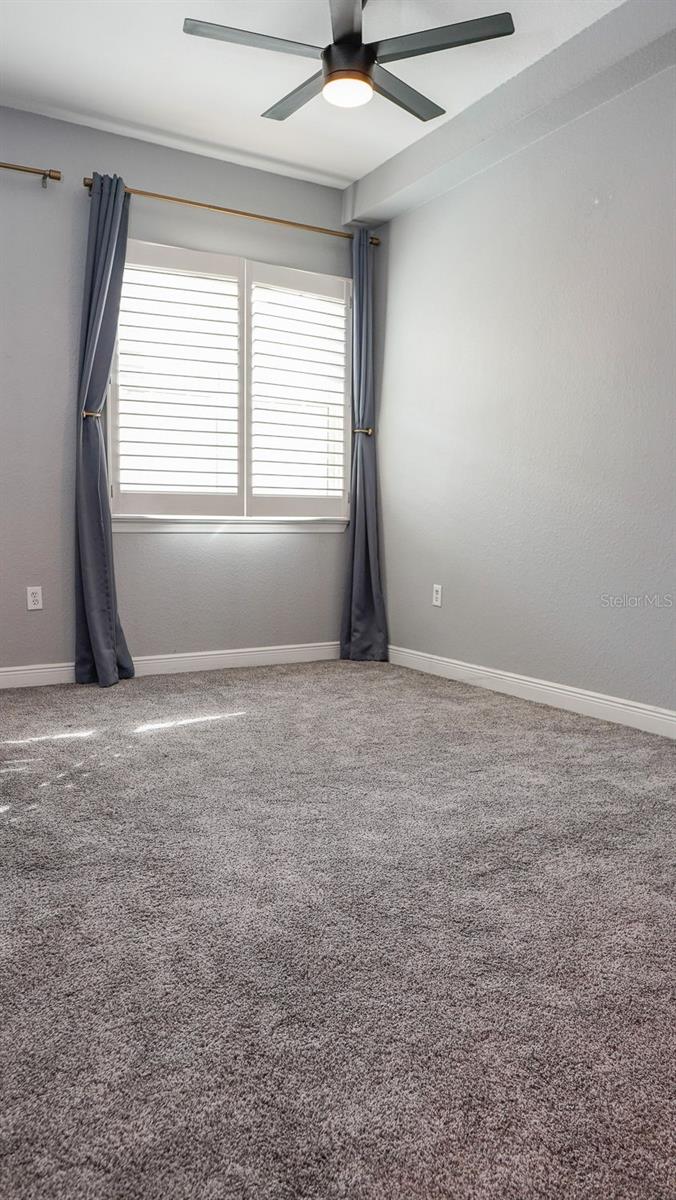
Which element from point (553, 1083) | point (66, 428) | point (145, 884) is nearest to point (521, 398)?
point (66, 428)

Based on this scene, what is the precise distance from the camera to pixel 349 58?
2654 mm

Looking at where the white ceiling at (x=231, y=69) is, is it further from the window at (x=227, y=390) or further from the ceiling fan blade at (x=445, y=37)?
the window at (x=227, y=390)

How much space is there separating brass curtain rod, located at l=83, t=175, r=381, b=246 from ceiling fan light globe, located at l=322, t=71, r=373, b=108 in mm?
1329

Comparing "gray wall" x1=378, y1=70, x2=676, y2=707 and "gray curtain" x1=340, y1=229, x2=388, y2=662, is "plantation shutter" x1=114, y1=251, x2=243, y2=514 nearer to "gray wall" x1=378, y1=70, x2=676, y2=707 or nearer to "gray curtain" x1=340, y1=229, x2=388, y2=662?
"gray curtain" x1=340, y1=229, x2=388, y2=662

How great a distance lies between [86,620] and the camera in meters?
3.75

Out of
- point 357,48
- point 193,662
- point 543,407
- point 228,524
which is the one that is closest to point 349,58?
point 357,48

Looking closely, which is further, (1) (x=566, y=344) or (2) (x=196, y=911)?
(1) (x=566, y=344)

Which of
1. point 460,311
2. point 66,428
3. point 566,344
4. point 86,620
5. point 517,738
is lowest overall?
point 517,738

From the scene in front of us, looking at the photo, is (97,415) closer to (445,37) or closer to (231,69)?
(231,69)

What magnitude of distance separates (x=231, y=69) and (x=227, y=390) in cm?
136

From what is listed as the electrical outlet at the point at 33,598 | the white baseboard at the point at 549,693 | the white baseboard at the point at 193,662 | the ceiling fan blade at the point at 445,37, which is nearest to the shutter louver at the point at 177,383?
the electrical outlet at the point at 33,598

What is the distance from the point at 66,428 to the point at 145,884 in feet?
8.54

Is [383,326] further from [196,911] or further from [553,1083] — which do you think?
[553,1083]

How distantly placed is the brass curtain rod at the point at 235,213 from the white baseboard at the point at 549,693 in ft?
7.42
